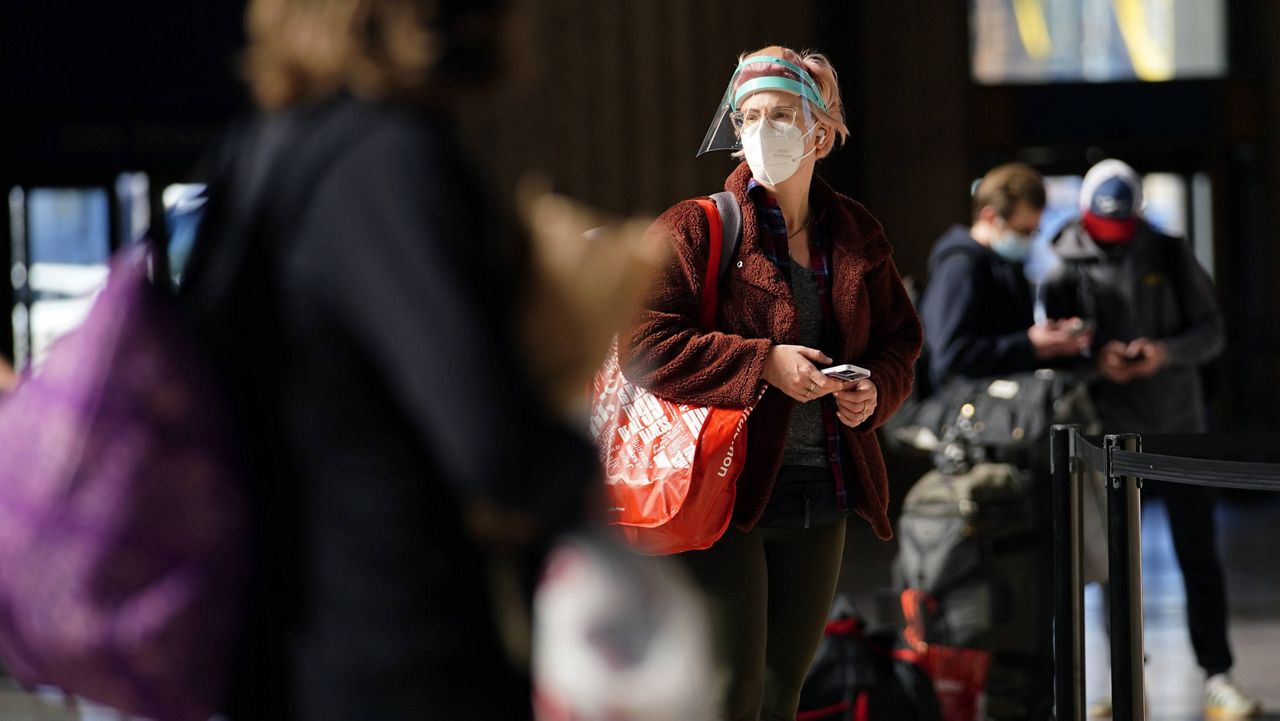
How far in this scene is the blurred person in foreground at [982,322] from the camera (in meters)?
5.41

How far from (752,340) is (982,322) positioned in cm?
251

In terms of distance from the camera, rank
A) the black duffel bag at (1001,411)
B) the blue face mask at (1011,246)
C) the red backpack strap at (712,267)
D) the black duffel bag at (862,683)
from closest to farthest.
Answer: the red backpack strap at (712,267) → the black duffel bag at (862,683) → the black duffel bag at (1001,411) → the blue face mask at (1011,246)

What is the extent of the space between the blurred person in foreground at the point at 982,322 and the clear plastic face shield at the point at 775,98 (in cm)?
218

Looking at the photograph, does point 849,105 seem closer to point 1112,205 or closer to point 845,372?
point 1112,205

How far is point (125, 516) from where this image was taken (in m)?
1.37

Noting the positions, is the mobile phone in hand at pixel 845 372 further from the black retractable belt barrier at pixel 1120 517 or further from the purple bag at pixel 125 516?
the purple bag at pixel 125 516

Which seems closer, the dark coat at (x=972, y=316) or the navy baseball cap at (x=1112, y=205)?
the dark coat at (x=972, y=316)

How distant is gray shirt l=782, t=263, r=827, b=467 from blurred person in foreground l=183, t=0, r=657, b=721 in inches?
70.4

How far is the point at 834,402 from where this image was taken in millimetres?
3283

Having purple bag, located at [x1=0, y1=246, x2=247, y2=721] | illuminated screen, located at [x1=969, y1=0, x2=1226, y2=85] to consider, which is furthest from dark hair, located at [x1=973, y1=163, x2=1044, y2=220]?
illuminated screen, located at [x1=969, y1=0, x2=1226, y2=85]

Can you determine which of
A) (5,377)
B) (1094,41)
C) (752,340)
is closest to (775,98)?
(752,340)

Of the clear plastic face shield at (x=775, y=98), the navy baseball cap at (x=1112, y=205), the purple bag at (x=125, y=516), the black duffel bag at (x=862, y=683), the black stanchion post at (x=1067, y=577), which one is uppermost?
the clear plastic face shield at (x=775, y=98)

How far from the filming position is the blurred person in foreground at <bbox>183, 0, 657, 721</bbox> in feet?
4.54

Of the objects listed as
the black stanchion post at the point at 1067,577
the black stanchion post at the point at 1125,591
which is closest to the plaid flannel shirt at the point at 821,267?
the black stanchion post at the point at 1125,591
